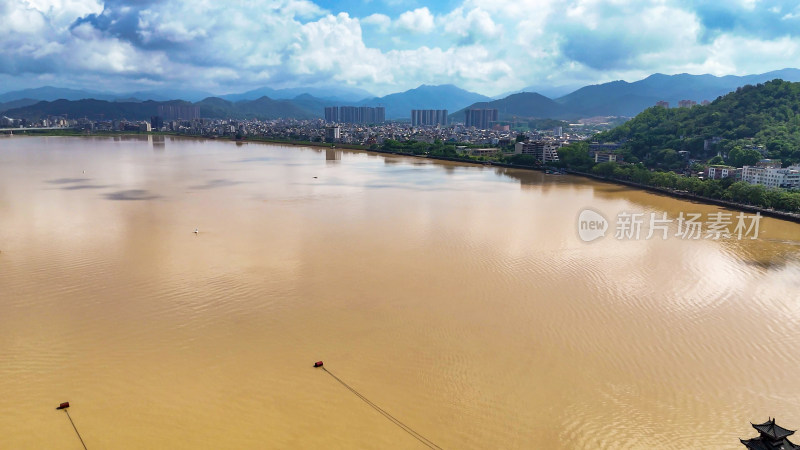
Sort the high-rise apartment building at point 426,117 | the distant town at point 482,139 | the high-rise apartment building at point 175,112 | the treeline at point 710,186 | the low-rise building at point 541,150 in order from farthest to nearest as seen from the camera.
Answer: the high-rise apartment building at point 175,112, the high-rise apartment building at point 426,117, the low-rise building at point 541,150, the distant town at point 482,139, the treeline at point 710,186

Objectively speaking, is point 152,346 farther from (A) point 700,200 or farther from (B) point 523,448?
(A) point 700,200

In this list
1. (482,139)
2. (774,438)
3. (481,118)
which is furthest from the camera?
(481,118)

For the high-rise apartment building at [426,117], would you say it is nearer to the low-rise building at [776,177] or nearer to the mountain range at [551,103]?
the mountain range at [551,103]

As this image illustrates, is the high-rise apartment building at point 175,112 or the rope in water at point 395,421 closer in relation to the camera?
the rope in water at point 395,421

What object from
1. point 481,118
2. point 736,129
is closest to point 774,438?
point 736,129

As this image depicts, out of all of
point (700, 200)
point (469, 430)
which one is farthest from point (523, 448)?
point (700, 200)

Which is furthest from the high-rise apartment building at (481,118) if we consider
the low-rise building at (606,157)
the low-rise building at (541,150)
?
the low-rise building at (606,157)

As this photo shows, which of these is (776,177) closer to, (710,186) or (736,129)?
(710,186)
